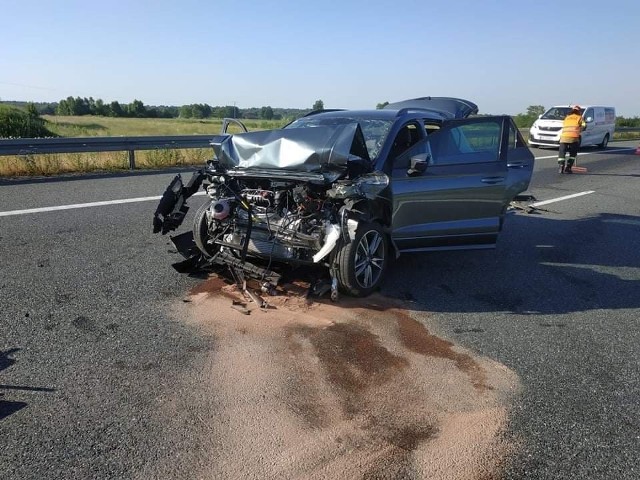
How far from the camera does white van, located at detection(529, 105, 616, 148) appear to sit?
22.3 m

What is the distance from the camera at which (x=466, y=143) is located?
6117 millimetres

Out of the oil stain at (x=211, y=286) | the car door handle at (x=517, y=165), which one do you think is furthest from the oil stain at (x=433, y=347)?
the car door handle at (x=517, y=165)

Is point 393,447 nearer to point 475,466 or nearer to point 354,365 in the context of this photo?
point 475,466

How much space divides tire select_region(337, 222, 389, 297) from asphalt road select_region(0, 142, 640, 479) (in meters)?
0.32

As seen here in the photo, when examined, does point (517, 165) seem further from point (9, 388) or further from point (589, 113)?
point (589, 113)

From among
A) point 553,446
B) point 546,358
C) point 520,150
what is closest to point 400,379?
point 553,446

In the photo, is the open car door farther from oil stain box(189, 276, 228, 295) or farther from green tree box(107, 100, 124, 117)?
green tree box(107, 100, 124, 117)

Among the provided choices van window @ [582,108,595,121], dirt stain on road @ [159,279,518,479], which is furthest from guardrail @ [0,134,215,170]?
van window @ [582,108,595,121]

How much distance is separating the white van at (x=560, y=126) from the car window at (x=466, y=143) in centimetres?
1743

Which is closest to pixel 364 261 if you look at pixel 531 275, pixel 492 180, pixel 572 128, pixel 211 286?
pixel 211 286

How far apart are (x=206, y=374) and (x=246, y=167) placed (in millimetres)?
2345

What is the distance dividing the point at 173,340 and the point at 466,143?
3.97 m

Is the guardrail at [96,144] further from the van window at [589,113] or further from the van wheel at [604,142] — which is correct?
the van wheel at [604,142]

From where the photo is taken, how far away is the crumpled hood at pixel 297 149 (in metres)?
4.93
